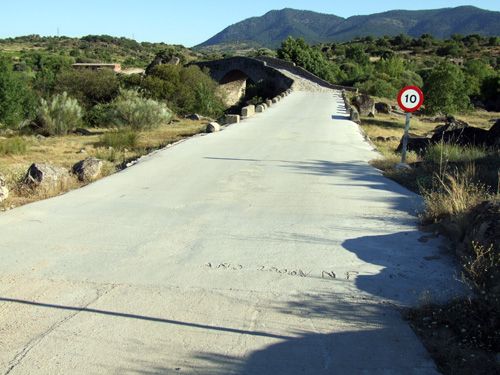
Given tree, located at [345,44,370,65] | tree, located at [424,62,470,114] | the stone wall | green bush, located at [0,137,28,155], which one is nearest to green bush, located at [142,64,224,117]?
green bush, located at [0,137,28,155]

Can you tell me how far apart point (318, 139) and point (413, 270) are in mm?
11631

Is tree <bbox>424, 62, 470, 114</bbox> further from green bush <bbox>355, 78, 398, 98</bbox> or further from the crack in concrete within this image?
the crack in concrete

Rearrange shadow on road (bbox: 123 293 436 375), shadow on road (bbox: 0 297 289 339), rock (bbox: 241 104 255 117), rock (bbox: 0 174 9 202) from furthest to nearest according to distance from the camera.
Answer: rock (bbox: 241 104 255 117) < rock (bbox: 0 174 9 202) < shadow on road (bbox: 0 297 289 339) < shadow on road (bbox: 123 293 436 375)

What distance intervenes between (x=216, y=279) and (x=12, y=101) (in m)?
24.3

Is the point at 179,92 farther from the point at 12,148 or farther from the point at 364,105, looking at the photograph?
the point at 12,148

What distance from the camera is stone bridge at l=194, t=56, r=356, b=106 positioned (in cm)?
5288

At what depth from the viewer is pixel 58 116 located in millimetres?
23047

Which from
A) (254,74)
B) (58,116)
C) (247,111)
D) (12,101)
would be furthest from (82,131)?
(254,74)

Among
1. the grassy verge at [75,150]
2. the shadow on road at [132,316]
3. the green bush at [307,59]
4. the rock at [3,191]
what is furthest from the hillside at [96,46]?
the shadow on road at [132,316]

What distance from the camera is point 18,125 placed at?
2533 cm

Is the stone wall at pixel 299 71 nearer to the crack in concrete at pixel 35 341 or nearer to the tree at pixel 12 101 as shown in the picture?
the tree at pixel 12 101

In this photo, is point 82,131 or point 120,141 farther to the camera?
point 82,131

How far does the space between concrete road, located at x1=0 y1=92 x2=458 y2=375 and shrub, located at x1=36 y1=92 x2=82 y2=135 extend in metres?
15.0

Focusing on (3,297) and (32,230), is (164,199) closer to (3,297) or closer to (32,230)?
(32,230)
